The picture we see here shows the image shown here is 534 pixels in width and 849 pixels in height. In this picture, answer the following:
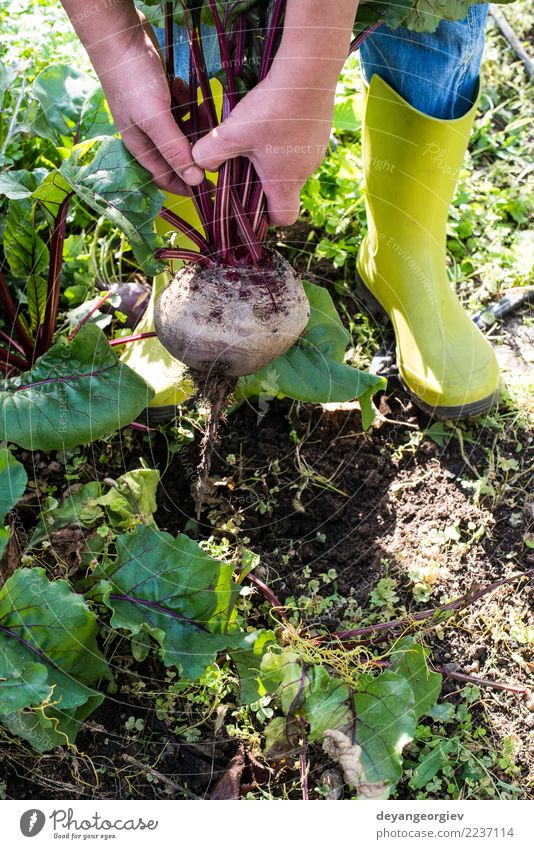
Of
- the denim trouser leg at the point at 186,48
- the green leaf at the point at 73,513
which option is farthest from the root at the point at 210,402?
the denim trouser leg at the point at 186,48

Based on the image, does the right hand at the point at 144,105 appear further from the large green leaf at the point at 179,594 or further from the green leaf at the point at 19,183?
the large green leaf at the point at 179,594

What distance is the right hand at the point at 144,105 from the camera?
1.22m

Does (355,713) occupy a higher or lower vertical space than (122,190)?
lower

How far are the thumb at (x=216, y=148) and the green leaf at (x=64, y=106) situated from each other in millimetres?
470

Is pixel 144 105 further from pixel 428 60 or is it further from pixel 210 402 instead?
pixel 428 60

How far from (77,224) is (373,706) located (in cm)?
138

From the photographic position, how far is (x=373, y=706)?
1161 mm

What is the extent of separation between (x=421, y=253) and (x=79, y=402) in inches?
33.4

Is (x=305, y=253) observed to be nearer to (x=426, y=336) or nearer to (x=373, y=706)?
(x=426, y=336)

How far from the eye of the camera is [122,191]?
1.24 metres

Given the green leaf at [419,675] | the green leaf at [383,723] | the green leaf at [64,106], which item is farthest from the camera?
the green leaf at [64,106]

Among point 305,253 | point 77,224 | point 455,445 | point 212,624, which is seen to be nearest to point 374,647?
point 212,624

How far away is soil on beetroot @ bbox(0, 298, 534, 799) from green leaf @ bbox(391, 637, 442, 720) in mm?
161

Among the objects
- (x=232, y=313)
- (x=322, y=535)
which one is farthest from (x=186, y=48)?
(x=322, y=535)
